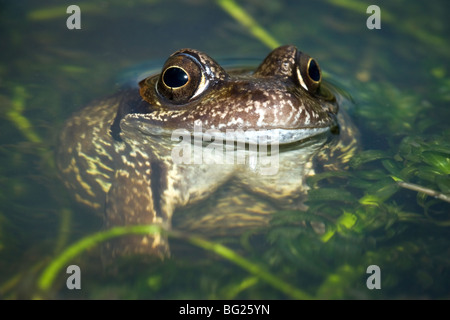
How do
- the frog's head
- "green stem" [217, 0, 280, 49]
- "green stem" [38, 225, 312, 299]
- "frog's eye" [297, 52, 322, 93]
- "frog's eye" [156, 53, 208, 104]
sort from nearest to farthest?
"green stem" [38, 225, 312, 299] < the frog's head < "frog's eye" [156, 53, 208, 104] < "frog's eye" [297, 52, 322, 93] < "green stem" [217, 0, 280, 49]

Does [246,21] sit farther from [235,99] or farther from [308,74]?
[235,99]

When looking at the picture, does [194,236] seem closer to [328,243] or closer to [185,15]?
[328,243]

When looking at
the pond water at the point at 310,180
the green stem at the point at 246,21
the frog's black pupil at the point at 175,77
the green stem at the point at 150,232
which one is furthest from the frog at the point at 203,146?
the green stem at the point at 246,21

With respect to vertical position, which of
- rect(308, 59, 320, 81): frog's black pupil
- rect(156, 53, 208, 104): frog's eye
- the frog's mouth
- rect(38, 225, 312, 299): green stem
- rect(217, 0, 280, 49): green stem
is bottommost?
rect(38, 225, 312, 299): green stem

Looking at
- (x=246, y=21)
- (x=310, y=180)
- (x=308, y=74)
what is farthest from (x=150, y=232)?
(x=246, y=21)

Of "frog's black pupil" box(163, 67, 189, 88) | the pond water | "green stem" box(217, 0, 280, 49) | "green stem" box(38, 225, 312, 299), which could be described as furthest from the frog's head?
"green stem" box(217, 0, 280, 49)

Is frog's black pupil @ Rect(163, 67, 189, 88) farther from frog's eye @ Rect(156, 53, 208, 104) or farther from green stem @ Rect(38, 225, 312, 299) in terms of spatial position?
green stem @ Rect(38, 225, 312, 299)

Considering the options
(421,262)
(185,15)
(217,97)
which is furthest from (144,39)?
(421,262)
